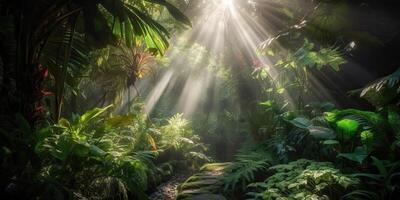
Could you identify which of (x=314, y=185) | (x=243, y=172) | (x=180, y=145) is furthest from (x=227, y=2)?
(x=314, y=185)

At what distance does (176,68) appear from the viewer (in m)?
12.8

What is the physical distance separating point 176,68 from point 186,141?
6.46 meters

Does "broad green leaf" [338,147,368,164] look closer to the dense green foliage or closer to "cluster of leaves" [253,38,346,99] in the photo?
the dense green foliage

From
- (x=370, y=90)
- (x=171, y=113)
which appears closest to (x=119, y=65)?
(x=370, y=90)

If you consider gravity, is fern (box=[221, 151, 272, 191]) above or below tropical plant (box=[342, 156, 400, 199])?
below

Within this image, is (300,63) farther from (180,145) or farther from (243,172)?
(180,145)

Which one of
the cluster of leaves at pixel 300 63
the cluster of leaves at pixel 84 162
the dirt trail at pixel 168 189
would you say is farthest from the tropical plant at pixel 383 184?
the dirt trail at pixel 168 189

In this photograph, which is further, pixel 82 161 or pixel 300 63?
pixel 300 63

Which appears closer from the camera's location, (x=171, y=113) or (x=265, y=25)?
(x=265, y=25)

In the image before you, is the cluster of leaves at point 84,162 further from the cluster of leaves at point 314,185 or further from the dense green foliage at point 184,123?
the cluster of leaves at point 314,185

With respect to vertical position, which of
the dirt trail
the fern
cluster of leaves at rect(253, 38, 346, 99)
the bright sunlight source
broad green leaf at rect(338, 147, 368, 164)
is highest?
the bright sunlight source

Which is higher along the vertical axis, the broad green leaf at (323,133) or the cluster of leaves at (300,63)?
the cluster of leaves at (300,63)

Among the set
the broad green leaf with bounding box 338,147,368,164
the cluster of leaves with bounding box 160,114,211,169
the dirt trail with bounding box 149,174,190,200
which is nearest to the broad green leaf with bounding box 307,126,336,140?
the broad green leaf with bounding box 338,147,368,164

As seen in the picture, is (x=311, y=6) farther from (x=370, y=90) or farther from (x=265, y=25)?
(x=370, y=90)
